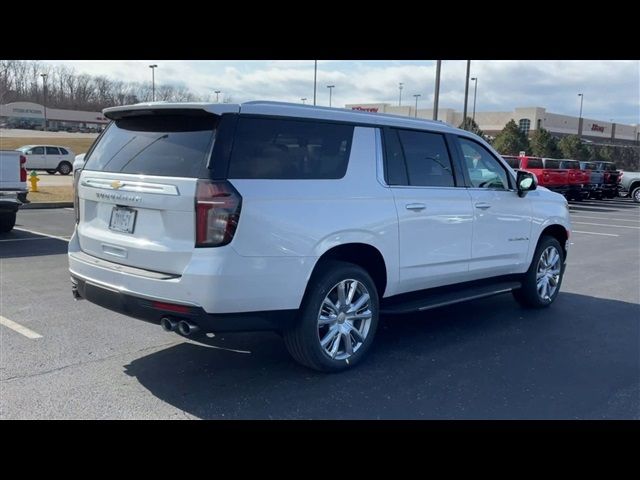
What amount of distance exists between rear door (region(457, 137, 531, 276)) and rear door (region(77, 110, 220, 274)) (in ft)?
9.60

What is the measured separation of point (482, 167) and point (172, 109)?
3.32 m

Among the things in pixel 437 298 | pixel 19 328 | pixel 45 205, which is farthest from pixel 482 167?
pixel 45 205

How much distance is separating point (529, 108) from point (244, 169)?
71.2 metres

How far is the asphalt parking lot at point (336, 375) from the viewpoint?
405cm

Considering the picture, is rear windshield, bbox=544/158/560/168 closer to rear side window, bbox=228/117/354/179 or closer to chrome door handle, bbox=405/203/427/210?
chrome door handle, bbox=405/203/427/210

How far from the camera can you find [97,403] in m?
3.99

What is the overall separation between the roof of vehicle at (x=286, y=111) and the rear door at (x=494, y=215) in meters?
0.89

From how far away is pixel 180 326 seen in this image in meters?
4.03

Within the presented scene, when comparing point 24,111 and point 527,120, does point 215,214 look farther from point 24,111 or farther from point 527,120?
point 24,111

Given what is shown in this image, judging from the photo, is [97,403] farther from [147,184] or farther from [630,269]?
[630,269]

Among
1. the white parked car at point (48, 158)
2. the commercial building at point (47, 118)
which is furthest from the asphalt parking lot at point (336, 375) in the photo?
the commercial building at point (47, 118)

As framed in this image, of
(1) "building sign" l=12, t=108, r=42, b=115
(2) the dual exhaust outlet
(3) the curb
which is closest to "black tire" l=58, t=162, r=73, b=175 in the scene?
(3) the curb

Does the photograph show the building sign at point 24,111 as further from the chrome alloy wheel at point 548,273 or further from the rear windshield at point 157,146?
the chrome alloy wheel at point 548,273

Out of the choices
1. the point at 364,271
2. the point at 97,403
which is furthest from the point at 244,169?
the point at 97,403
